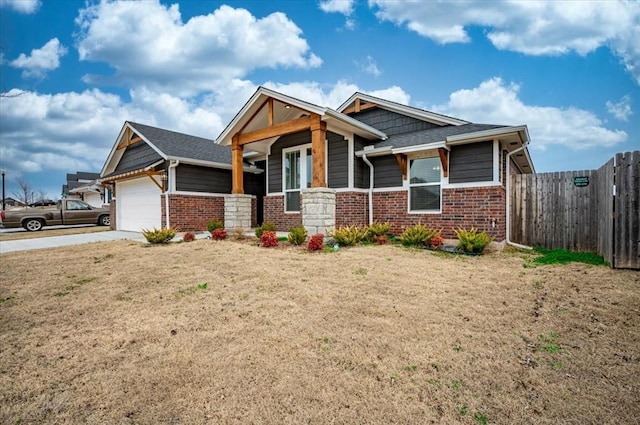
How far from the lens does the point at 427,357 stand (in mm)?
2543

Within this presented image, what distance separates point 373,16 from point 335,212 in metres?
7.81

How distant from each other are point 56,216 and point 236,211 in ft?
43.5

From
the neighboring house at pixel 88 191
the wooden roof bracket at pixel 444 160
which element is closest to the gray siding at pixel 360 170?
the wooden roof bracket at pixel 444 160

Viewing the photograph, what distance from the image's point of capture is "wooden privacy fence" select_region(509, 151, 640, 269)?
494 centimetres

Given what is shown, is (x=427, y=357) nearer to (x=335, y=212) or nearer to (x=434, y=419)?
(x=434, y=419)

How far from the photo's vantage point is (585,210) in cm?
711

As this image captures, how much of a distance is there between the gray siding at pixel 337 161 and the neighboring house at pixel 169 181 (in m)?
3.71

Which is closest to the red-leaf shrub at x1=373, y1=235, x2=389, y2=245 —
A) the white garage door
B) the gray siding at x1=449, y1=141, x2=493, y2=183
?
the gray siding at x1=449, y1=141, x2=493, y2=183

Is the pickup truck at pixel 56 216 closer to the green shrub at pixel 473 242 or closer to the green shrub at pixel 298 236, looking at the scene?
the green shrub at pixel 298 236

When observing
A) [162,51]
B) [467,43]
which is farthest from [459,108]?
[162,51]

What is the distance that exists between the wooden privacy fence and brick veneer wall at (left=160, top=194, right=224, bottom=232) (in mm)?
11108

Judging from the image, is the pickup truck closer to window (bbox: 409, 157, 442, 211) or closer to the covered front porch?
the covered front porch

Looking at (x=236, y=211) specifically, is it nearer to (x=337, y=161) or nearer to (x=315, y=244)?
(x=337, y=161)

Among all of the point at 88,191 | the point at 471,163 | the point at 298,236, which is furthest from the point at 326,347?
the point at 88,191
